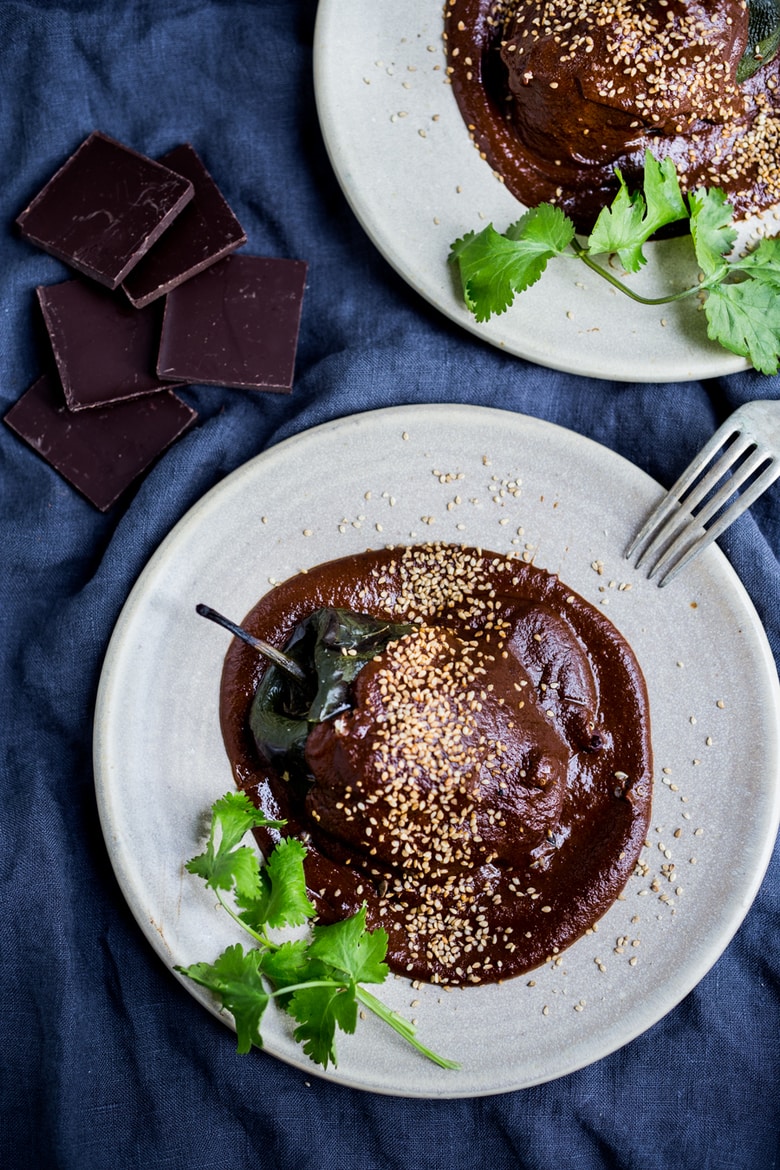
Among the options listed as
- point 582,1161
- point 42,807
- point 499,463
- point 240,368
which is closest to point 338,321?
point 240,368

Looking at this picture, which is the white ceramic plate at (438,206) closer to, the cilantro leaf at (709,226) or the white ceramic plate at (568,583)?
the cilantro leaf at (709,226)

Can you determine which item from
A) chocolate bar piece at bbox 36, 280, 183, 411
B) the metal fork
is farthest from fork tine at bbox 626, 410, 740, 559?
chocolate bar piece at bbox 36, 280, 183, 411

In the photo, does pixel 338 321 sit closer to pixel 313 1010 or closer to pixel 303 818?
pixel 303 818

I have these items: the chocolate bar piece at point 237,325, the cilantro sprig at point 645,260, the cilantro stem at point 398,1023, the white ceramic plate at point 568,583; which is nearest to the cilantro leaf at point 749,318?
the cilantro sprig at point 645,260

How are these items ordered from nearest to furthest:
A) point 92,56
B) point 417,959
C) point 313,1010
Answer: point 313,1010 → point 417,959 → point 92,56

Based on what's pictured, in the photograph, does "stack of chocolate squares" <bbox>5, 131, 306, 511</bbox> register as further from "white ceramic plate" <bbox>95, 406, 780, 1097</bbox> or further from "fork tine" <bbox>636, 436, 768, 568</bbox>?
"fork tine" <bbox>636, 436, 768, 568</bbox>

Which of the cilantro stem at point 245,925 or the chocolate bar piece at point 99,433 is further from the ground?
the chocolate bar piece at point 99,433
